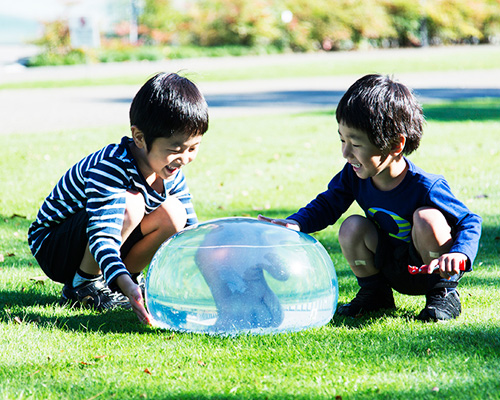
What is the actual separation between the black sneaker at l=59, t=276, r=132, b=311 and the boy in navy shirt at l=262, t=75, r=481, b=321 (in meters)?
0.99

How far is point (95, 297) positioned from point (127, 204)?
59cm

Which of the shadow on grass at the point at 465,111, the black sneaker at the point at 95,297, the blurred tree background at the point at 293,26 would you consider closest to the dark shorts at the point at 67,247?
the black sneaker at the point at 95,297

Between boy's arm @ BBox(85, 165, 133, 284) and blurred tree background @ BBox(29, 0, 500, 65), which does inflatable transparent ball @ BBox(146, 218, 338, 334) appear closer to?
boy's arm @ BBox(85, 165, 133, 284)

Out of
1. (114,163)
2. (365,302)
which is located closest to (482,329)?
(365,302)

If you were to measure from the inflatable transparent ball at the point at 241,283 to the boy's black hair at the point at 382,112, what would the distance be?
625 mm

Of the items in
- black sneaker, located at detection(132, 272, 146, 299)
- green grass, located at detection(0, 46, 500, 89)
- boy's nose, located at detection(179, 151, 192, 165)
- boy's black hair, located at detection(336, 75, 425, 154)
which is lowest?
green grass, located at detection(0, 46, 500, 89)

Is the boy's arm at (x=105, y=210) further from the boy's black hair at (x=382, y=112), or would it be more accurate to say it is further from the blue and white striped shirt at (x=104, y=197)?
the boy's black hair at (x=382, y=112)

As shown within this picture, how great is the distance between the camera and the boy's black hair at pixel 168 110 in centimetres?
335

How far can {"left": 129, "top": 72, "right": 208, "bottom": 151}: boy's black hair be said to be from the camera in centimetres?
335

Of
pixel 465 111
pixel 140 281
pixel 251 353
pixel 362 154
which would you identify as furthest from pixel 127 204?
pixel 465 111

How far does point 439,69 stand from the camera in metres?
24.5

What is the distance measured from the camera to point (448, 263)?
118 inches

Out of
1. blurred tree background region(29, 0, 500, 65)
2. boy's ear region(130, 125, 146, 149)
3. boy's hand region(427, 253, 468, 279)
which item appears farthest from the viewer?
blurred tree background region(29, 0, 500, 65)

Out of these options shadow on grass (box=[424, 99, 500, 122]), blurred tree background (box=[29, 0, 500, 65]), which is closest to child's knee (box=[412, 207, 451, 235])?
shadow on grass (box=[424, 99, 500, 122])
